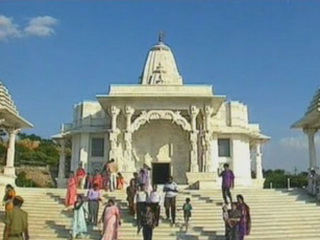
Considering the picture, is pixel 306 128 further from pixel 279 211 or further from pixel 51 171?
pixel 51 171

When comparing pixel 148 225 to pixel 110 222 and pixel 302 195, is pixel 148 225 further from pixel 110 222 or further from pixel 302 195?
pixel 302 195

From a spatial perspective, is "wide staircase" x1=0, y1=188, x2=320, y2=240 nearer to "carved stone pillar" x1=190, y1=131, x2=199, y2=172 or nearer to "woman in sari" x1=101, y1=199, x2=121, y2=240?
"woman in sari" x1=101, y1=199, x2=121, y2=240

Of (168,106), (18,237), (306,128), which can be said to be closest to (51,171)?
(168,106)

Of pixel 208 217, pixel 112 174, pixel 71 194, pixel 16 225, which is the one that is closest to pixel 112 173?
pixel 112 174

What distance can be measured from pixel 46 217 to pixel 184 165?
14533 mm

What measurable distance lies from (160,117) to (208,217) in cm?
1219

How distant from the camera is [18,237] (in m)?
7.38

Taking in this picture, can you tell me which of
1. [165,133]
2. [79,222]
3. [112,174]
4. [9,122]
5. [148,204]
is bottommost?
[79,222]

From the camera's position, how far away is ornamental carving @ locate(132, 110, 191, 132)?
26750mm

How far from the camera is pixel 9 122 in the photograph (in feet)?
69.3

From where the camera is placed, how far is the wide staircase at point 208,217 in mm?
13516

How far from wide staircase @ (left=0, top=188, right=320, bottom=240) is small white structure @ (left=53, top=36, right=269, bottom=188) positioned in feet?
17.6

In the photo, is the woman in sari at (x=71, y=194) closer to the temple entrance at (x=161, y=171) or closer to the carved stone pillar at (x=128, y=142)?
the carved stone pillar at (x=128, y=142)

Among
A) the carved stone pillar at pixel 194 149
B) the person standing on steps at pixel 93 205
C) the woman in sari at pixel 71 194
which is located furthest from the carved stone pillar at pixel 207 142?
the person standing on steps at pixel 93 205
